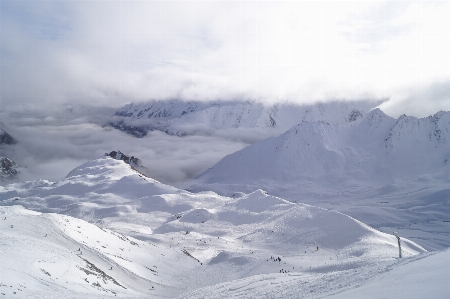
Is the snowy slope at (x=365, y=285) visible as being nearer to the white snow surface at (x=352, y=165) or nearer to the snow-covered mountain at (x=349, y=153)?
the white snow surface at (x=352, y=165)

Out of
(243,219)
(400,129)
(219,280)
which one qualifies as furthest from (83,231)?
(400,129)

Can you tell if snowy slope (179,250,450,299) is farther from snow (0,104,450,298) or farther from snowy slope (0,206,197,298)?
snowy slope (0,206,197,298)

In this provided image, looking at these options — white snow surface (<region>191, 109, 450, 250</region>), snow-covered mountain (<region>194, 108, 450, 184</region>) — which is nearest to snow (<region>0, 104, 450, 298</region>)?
white snow surface (<region>191, 109, 450, 250</region>)

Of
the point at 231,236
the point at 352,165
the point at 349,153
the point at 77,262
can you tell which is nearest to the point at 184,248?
the point at 231,236

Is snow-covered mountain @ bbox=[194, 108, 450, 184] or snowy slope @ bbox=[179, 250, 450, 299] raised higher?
snow-covered mountain @ bbox=[194, 108, 450, 184]

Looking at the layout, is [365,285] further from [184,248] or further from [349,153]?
[349,153]

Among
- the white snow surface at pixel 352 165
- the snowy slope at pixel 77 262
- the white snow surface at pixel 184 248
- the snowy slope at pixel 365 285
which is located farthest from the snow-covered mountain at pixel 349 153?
the snowy slope at pixel 365 285
